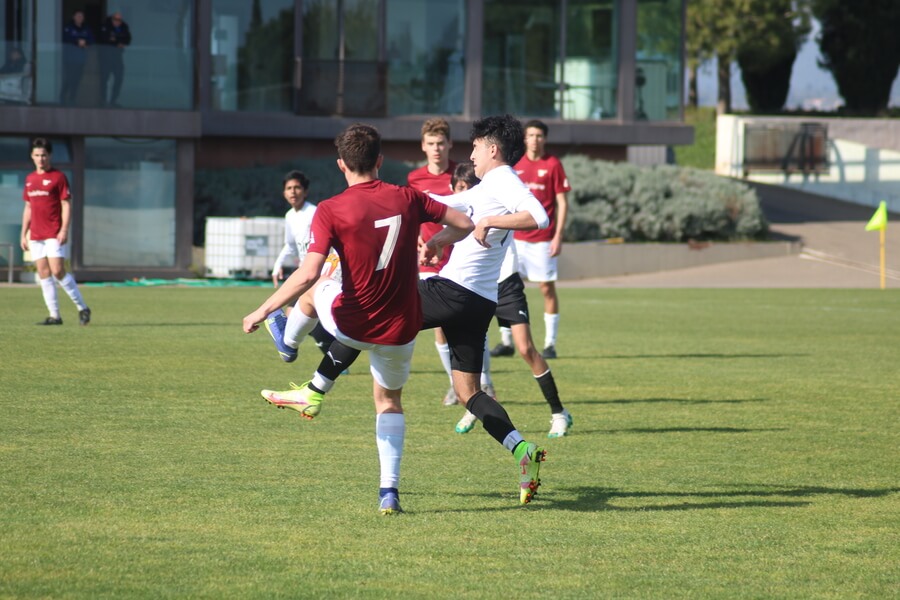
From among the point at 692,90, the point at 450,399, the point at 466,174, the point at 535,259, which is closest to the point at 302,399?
the point at 466,174

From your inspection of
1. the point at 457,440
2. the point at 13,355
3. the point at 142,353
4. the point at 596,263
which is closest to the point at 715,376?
the point at 457,440

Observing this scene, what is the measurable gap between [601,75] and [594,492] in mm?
29804

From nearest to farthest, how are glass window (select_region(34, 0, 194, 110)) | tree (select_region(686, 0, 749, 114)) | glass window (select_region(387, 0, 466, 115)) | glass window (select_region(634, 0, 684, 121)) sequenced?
glass window (select_region(34, 0, 194, 110)), glass window (select_region(387, 0, 466, 115)), glass window (select_region(634, 0, 684, 121)), tree (select_region(686, 0, 749, 114))

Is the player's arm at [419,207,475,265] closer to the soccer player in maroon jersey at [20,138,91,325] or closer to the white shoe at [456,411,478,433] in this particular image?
the white shoe at [456,411,478,433]

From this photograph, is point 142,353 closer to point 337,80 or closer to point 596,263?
point 596,263

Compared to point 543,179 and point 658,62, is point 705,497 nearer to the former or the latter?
point 543,179

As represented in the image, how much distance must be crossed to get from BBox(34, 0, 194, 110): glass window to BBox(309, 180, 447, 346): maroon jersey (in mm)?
22518

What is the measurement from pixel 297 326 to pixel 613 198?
2559cm

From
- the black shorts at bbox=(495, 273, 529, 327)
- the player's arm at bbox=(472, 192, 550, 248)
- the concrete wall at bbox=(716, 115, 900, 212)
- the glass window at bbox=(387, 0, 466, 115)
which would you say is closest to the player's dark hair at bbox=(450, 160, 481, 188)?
the black shorts at bbox=(495, 273, 529, 327)

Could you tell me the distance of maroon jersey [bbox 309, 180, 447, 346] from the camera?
21.5 feet

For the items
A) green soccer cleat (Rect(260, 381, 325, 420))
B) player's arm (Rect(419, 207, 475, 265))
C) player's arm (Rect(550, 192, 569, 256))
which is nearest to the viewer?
player's arm (Rect(419, 207, 475, 265))

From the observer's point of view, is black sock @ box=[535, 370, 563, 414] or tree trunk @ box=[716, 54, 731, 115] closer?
black sock @ box=[535, 370, 563, 414]

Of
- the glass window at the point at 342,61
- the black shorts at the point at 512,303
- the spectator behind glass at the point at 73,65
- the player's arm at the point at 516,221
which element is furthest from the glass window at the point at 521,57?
the player's arm at the point at 516,221

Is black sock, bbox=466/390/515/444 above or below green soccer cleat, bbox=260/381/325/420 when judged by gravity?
below
